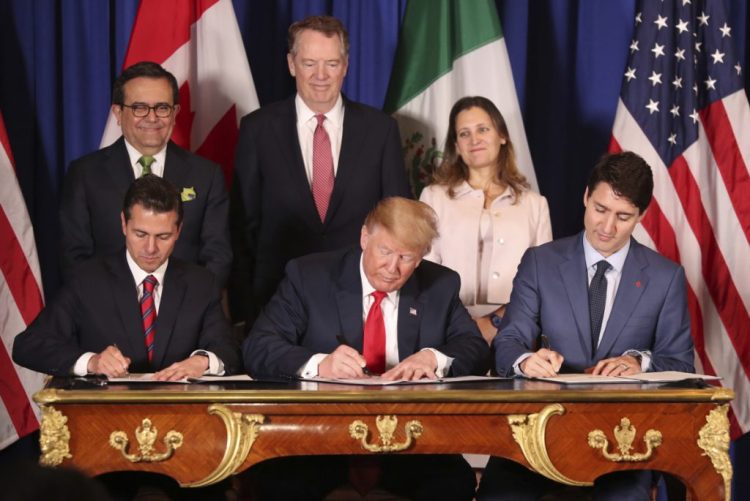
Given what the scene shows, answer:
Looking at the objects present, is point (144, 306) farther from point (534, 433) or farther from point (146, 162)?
point (534, 433)

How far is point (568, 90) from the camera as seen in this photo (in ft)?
19.6

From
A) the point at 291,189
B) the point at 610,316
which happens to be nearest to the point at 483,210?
the point at 291,189

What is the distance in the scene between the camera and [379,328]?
12.2ft

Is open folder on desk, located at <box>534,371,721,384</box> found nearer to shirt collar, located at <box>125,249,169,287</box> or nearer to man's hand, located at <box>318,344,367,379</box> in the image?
man's hand, located at <box>318,344,367,379</box>

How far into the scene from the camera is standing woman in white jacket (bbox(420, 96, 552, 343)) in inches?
183

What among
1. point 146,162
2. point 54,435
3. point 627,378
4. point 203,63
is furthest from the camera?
point 203,63

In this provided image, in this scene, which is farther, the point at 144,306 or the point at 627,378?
the point at 144,306

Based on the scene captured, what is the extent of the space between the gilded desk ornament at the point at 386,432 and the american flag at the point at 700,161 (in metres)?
2.57

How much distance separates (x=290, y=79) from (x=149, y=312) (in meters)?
2.41

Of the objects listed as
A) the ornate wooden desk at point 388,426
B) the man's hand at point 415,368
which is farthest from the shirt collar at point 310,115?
the ornate wooden desk at point 388,426

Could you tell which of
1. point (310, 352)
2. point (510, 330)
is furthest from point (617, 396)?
point (310, 352)

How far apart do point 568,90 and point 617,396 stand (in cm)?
312

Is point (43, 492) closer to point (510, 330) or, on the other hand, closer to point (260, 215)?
point (510, 330)

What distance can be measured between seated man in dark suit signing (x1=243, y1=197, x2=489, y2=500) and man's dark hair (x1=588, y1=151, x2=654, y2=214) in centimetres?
63
